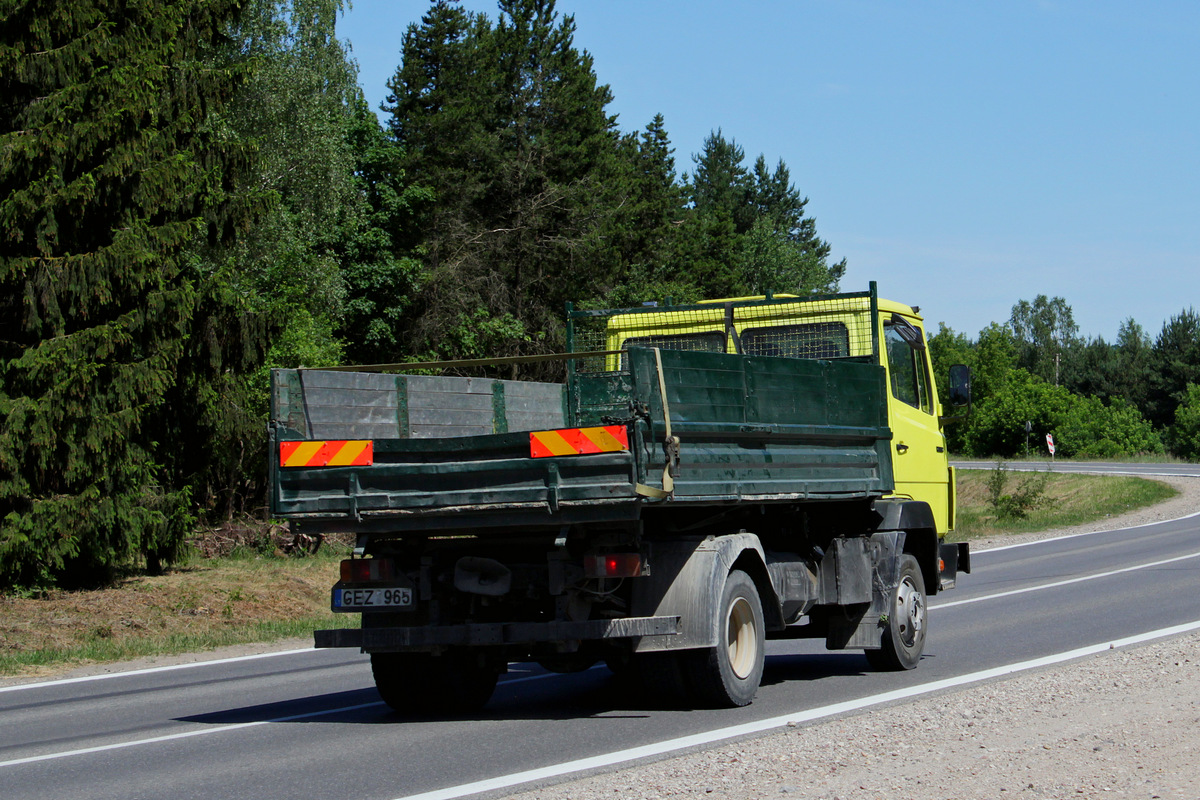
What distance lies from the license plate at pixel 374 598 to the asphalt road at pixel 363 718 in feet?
2.56

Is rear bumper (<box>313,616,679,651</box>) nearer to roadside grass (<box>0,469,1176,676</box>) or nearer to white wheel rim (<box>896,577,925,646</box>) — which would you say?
white wheel rim (<box>896,577,925,646</box>)

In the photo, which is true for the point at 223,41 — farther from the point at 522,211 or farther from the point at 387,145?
the point at 387,145

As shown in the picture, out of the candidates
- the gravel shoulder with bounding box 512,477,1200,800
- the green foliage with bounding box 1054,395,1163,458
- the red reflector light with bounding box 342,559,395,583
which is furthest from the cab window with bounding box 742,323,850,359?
the green foliage with bounding box 1054,395,1163,458

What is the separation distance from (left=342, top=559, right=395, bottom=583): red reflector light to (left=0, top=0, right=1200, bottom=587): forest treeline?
9.90 metres

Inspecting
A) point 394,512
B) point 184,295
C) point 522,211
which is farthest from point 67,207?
point 522,211

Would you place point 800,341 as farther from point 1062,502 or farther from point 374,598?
point 1062,502

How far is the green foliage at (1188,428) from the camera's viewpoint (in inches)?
3844

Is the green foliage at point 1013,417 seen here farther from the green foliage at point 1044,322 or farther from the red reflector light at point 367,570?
the red reflector light at point 367,570

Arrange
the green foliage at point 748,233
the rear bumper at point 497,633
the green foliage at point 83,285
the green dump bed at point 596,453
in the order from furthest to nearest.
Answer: the green foliage at point 748,233 < the green foliage at point 83,285 < the rear bumper at point 497,633 < the green dump bed at point 596,453

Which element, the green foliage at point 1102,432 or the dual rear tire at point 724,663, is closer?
the dual rear tire at point 724,663

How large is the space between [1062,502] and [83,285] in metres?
34.0

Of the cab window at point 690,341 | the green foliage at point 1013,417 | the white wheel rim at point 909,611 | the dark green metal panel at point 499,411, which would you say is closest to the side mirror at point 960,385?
the white wheel rim at point 909,611

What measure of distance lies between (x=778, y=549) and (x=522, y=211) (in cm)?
3547

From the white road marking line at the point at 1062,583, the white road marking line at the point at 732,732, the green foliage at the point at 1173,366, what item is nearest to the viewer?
the white road marking line at the point at 732,732
